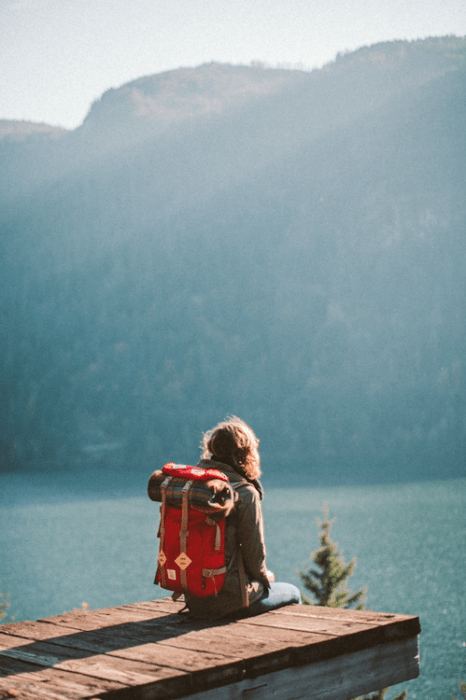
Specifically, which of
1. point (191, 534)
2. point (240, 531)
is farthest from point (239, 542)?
point (191, 534)

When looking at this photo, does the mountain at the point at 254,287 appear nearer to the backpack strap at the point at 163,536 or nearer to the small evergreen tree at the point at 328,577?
the small evergreen tree at the point at 328,577

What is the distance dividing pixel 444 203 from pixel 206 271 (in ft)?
177

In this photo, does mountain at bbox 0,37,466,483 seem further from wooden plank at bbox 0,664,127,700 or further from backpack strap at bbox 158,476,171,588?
wooden plank at bbox 0,664,127,700

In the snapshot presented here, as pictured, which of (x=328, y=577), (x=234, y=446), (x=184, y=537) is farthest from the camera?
(x=328, y=577)

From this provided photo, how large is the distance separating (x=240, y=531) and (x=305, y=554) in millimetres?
A: 50224

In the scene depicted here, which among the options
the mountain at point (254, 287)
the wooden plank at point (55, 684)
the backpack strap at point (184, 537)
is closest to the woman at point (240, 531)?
the backpack strap at point (184, 537)

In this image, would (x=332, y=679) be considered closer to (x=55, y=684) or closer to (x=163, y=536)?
(x=163, y=536)

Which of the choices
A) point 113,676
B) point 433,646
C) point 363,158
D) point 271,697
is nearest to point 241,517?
point 271,697

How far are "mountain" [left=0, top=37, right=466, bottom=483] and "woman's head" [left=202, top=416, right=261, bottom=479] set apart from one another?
→ 105043mm

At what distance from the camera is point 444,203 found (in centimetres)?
15075

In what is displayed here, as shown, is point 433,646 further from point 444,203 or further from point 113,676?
point 444,203

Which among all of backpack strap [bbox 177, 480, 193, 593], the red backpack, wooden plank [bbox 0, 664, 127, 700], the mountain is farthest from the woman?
the mountain

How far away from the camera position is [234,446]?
3.65 m

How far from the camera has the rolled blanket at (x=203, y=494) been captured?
3291 millimetres
